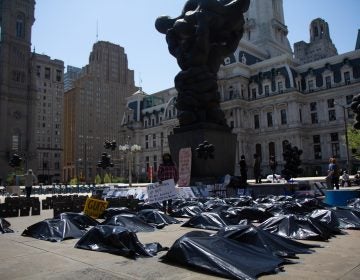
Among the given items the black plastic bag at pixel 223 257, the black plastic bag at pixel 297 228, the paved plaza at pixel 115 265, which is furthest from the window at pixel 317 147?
the black plastic bag at pixel 223 257

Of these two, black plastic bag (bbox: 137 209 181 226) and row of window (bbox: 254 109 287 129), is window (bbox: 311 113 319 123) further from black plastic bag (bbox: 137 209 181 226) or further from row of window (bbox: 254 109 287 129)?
black plastic bag (bbox: 137 209 181 226)

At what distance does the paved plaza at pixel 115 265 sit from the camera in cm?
458

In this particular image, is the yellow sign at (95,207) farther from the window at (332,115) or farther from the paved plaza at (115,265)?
the window at (332,115)

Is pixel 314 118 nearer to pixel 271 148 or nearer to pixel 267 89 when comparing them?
pixel 271 148

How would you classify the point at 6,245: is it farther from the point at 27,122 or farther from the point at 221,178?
the point at 27,122

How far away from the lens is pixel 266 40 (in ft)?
297

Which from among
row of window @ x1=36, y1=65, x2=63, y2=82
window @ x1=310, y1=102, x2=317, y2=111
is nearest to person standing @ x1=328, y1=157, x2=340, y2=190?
window @ x1=310, y1=102, x2=317, y2=111

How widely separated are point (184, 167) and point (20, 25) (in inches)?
3316

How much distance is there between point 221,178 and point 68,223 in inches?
511

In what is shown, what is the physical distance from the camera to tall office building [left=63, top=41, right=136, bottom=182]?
442 ft

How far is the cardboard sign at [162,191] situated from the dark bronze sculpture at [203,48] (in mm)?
10729

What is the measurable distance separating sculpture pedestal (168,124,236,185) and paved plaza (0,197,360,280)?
12.9 meters

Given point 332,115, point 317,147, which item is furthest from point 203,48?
point 317,147

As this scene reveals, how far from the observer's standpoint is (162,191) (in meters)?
11.3
